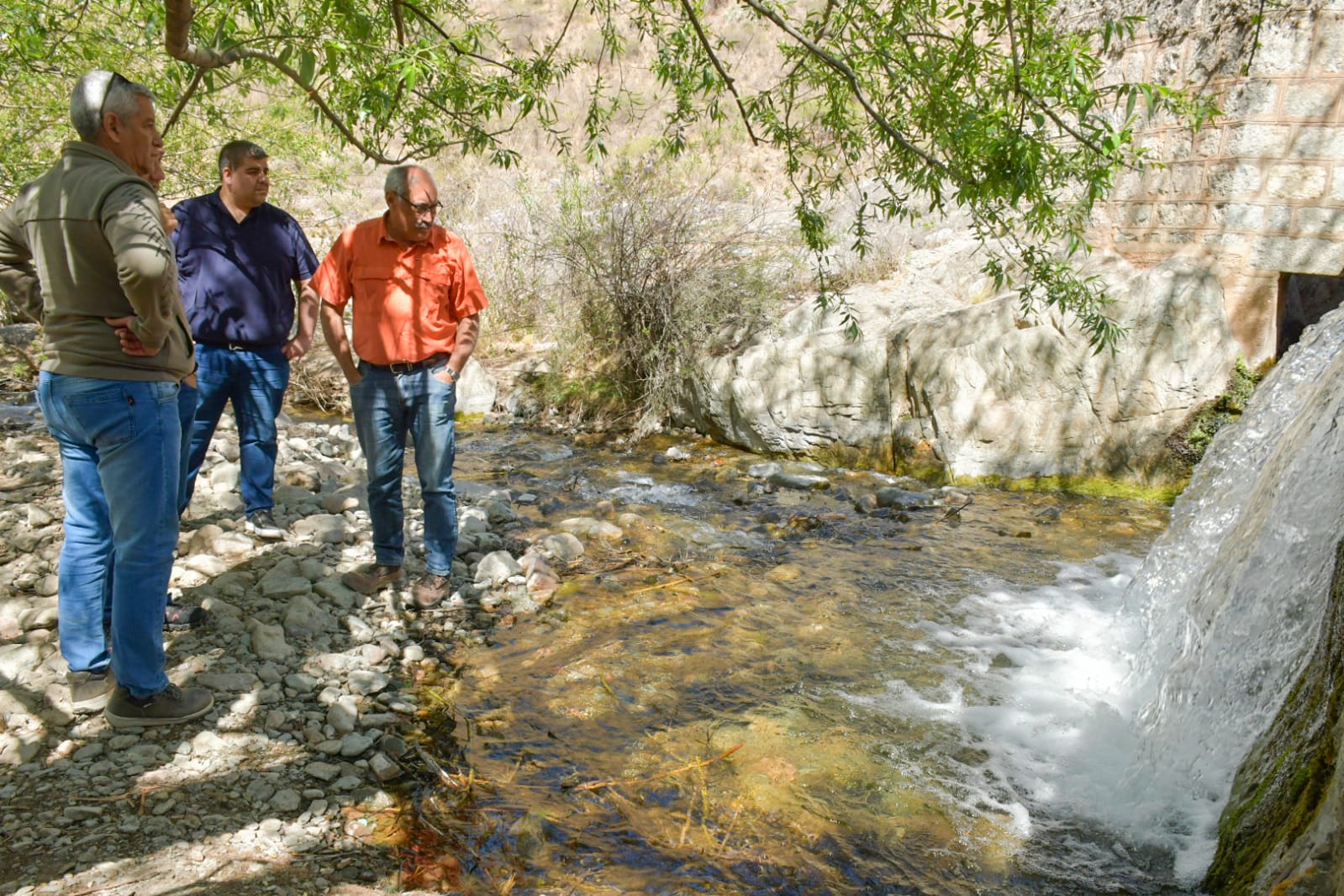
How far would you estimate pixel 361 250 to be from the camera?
13.1ft

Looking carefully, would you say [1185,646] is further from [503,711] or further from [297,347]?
[297,347]

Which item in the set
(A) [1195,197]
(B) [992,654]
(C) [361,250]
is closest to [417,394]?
(C) [361,250]

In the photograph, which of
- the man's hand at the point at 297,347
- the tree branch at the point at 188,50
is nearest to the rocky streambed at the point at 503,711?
the man's hand at the point at 297,347

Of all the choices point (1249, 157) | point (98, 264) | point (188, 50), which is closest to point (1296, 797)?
point (98, 264)

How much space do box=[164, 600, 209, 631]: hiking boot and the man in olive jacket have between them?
670mm

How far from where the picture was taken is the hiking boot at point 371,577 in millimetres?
4395

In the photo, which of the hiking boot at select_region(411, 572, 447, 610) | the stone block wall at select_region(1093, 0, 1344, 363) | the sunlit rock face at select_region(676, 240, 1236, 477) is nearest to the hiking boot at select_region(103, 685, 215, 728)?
the hiking boot at select_region(411, 572, 447, 610)

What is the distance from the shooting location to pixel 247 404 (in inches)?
181

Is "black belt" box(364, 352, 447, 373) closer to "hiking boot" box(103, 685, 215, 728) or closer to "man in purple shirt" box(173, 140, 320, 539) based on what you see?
"man in purple shirt" box(173, 140, 320, 539)

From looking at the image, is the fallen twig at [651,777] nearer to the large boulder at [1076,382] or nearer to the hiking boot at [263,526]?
the hiking boot at [263,526]

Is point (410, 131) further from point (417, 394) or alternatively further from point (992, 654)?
point (992, 654)

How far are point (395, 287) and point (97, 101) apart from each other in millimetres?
1431

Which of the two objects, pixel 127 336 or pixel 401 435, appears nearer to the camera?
pixel 127 336

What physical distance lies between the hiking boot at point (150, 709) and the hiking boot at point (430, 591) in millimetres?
1391
